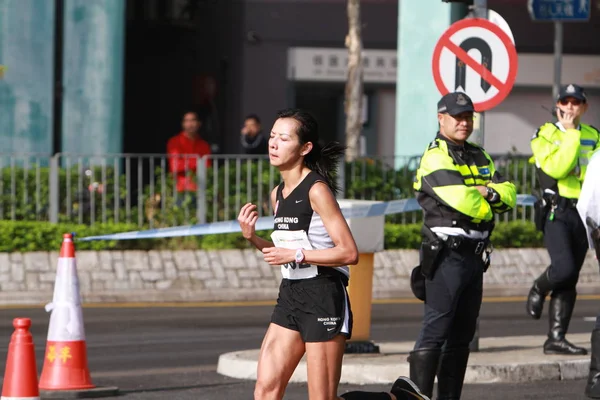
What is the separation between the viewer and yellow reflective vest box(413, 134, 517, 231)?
790cm

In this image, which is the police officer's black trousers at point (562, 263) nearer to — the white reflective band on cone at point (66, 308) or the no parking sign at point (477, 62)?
the no parking sign at point (477, 62)

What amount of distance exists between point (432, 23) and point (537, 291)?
11.2 meters

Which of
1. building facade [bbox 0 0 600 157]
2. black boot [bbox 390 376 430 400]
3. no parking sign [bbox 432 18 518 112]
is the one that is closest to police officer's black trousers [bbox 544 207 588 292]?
no parking sign [bbox 432 18 518 112]

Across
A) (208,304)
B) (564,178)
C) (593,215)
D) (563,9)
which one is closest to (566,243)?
(564,178)

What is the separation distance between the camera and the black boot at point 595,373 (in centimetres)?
826

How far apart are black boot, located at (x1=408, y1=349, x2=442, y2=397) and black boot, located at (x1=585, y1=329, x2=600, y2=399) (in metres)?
0.92

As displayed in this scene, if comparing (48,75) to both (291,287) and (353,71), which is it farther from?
(291,287)

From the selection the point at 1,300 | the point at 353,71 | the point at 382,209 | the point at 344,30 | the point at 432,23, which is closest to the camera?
the point at 382,209

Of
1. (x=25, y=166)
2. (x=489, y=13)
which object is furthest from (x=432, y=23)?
(x=489, y=13)

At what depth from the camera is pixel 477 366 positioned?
9.42 metres

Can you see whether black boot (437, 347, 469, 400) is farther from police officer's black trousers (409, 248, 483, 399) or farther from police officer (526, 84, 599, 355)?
police officer (526, 84, 599, 355)

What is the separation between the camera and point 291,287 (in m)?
6.71

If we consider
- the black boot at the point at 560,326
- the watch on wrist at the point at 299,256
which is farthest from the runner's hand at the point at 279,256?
the black boot at the point at 560,326

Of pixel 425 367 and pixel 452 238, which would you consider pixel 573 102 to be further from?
pixel 425 367
